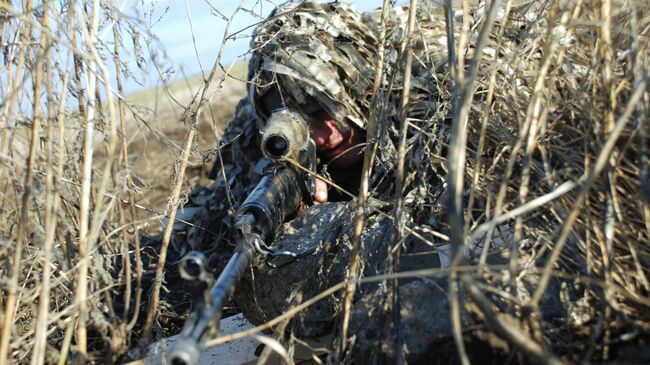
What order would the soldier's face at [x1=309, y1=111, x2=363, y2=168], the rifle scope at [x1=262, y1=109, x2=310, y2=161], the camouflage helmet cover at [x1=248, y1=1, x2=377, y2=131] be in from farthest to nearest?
the soldier's face at [x1=309, y1=111, x2=363, y2=168] < the camouflage helmet cover at [x1=248, y1=1, x2=377, y2=131] < the rifle scope at [x1=262, y1=109, x2=310, y2=161]

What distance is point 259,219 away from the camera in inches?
86.7

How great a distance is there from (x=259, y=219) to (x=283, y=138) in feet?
1.60

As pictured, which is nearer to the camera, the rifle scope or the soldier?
→ the soldier

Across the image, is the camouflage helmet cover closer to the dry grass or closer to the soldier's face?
the soldier's face

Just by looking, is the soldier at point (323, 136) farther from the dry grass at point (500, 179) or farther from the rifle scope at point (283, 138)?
the dry grass at point (500, 179)

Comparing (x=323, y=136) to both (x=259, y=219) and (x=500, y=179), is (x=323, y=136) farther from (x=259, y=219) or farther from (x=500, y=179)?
(x=500, y=179)

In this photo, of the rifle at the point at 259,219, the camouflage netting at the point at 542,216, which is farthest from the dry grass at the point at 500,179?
the rifle at the point at 259,219

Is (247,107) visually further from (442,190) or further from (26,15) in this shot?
(26,15)

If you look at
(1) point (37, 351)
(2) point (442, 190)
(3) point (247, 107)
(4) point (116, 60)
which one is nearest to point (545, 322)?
(2) point (442, 190)

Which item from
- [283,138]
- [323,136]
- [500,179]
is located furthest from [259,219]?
[323,136]

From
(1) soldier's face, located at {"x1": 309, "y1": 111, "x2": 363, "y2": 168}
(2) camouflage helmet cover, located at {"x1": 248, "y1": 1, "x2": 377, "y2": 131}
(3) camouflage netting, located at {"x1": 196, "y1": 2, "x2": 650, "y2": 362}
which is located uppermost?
(2) camouflage helmet cover, located at {"x1": 248, "y1": 1, "x2": 377, "y2": 131}

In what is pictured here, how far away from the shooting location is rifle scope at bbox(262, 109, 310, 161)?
102 inches

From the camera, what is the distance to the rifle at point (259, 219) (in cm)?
131

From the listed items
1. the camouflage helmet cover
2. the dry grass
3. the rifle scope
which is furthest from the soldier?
the dry grass
